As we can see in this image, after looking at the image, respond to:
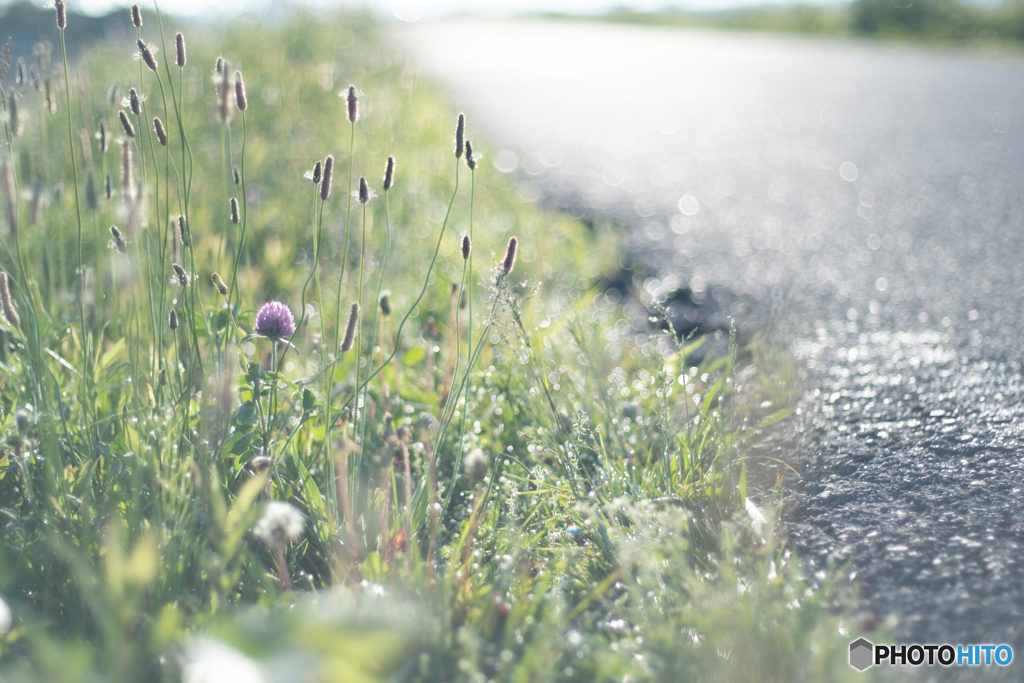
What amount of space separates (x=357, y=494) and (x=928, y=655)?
2.76ft

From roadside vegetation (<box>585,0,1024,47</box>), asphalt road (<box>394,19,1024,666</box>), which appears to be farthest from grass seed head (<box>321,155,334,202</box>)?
roadside vegetation (<box>585,0,1024,47</box>)

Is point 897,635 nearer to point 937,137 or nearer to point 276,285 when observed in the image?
point 276,285

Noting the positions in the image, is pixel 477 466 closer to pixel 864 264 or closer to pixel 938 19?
pixel 864 264

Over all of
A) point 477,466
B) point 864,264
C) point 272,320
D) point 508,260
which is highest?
point 508,260

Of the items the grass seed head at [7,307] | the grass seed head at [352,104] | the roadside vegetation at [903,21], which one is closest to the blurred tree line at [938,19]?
the roadside vegetation at [903,21]

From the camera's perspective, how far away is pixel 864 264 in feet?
8.43

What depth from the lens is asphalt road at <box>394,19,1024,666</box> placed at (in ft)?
3.85

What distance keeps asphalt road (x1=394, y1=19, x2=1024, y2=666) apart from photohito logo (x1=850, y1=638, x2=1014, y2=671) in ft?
0.07

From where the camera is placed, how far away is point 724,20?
19281 millimetres

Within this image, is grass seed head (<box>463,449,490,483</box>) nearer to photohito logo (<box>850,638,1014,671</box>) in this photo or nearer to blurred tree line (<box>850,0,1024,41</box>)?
photohito logo (<box>850,638,1014,671</box>)

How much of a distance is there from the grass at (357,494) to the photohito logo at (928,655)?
0.03 meters

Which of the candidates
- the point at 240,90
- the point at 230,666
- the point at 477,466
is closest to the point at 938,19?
the point at 477,466

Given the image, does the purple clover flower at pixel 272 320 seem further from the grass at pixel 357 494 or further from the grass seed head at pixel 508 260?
the grass seed head at pixel 508 260

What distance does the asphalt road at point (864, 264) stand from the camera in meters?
1.17
